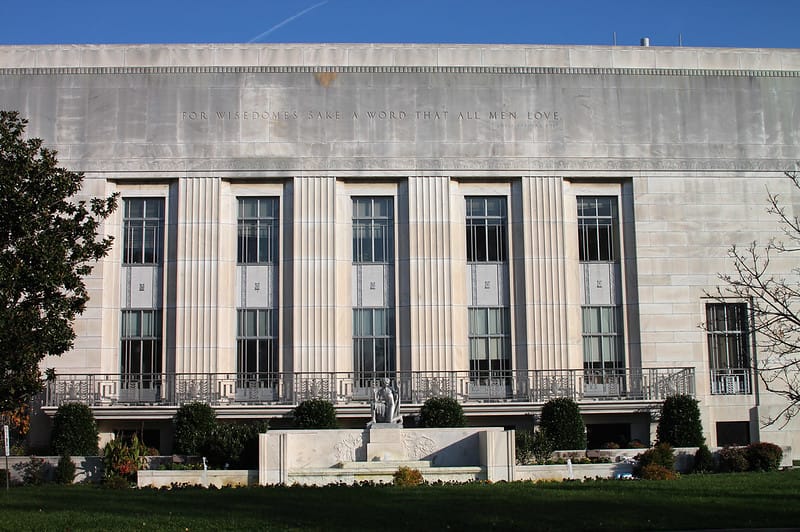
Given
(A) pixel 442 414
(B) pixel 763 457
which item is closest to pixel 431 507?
(A) pixel 442 414

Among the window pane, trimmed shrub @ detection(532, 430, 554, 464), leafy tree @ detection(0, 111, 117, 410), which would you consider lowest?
trimmed shrub @ detection(532, 430, 554, 464)

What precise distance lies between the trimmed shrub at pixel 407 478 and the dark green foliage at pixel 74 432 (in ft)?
37.5

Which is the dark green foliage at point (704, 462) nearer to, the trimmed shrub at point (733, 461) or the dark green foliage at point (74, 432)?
the trimmed shrub at point (733, 461)

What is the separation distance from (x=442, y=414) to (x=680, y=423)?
7.46 meters

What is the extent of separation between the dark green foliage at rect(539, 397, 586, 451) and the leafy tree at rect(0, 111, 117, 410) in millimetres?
14505

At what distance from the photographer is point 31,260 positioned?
2523 cm

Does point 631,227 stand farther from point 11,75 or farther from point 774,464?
point 11,75

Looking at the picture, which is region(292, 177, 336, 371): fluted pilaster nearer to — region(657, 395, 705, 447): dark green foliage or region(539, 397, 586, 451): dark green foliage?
region(539, 397, 586, 451): dark green foliage

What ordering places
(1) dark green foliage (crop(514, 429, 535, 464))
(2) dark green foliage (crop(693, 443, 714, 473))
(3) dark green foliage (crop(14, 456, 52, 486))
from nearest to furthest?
(2) dark green foliage (crop(693, 443, 714, 473)), (3) dark green foliage (crop(14, 456, 52, 486)), (1) dark green foliage (crop(514, 429, 535, 464))

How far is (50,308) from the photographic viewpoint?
25656 mm

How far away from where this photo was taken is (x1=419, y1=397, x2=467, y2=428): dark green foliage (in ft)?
107

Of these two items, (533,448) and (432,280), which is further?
(432,280)

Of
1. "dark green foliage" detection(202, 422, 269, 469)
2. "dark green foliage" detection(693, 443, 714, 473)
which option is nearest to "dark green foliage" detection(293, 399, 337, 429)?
"dark green foliage" detection(202, 422, 269, 469)

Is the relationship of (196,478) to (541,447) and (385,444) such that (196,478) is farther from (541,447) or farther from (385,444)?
(541,447)
